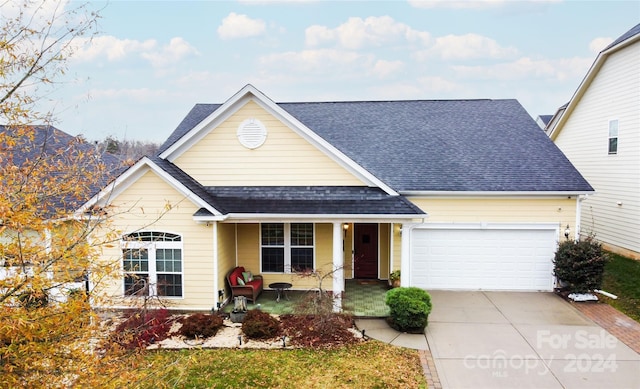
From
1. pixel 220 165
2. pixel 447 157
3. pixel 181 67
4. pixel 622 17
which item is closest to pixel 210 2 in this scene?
pixel 181 67

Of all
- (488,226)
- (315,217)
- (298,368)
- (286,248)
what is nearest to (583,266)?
(488,226)

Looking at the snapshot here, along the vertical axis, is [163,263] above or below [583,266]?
above

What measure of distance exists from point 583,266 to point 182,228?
12.3 m

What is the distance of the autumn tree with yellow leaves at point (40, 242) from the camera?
355 cm

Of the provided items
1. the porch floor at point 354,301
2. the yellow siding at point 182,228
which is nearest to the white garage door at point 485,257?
the porch floor at point 354,301

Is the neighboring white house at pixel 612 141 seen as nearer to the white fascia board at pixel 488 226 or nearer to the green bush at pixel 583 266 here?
the green bush at pixel 583 266

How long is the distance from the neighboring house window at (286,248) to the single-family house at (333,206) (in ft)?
0.11

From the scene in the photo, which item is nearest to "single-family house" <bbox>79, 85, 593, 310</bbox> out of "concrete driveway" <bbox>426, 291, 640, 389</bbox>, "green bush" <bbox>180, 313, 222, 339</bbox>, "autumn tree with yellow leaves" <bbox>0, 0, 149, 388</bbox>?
"green bush" <bbox>180, 313, 222, 339</bbox>

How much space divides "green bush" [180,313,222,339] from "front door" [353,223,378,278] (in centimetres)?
608

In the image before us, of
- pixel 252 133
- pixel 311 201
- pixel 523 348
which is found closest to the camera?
pixel 523 348

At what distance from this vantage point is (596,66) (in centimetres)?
1633

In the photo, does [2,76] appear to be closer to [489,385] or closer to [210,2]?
[489,385]

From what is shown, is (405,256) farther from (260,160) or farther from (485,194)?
(260,160)

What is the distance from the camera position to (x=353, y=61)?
31844 millimetres
